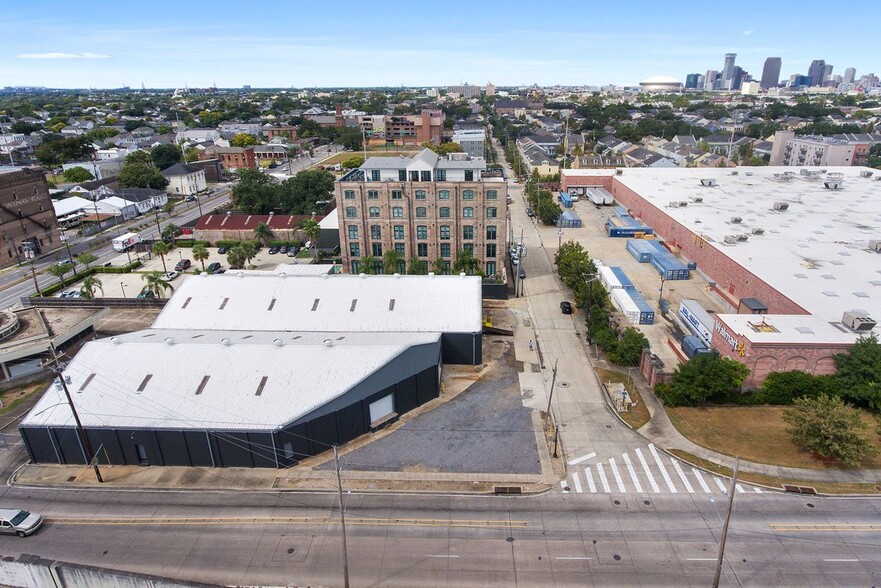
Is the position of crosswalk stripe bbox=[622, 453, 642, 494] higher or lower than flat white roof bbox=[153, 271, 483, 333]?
lower

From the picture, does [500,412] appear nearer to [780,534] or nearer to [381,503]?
[381,503]

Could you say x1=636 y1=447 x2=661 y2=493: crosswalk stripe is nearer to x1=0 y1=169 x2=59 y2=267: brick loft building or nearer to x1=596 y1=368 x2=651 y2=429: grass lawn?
x1=596 y1=368 x2=651 y2=429: grass lawn

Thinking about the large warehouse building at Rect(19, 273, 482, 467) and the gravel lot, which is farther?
the gravel lot

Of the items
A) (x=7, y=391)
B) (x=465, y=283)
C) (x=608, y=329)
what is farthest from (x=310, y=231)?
(x=608, y=329)

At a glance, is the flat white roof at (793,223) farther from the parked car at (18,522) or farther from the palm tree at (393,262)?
the parked car at (18,522)

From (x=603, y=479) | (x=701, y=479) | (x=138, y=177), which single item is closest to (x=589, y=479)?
(x=603, y=479)

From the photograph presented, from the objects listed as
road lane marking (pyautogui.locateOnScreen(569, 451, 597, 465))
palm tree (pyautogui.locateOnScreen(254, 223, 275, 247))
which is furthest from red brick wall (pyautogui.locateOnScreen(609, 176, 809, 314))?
palm tree (pyautogui.locateOnScreen(254, 223, 275, 247))
